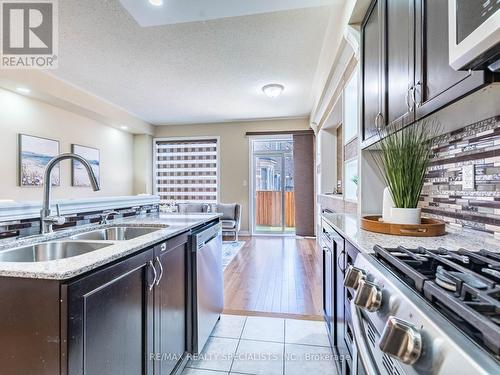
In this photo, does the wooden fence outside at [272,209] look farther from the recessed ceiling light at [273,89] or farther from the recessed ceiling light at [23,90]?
the recessed ceiling light at [23,90]

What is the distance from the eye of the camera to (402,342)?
48 centimetres

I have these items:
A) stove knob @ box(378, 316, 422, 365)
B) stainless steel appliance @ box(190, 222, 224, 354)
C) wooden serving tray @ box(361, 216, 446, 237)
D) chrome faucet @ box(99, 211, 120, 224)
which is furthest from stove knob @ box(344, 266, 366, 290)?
chrome faucet @ box(99, 211, 120, 224)

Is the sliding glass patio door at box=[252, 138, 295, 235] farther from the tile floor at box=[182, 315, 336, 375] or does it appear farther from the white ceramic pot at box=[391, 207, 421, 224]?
the white ceramic pot at box=[391, 207, 421, 224]

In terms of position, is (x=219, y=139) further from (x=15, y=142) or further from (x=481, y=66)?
(x=481, y=66)

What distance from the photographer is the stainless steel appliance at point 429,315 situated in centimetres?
40

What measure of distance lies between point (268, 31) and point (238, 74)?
1061 millimetres

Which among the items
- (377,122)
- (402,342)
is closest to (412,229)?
(377,122)

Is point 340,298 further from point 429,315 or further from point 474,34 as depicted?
point 474,34

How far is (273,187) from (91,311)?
564 cm

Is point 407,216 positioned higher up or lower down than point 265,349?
higher up

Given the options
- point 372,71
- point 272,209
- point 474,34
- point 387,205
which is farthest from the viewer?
point 272,209

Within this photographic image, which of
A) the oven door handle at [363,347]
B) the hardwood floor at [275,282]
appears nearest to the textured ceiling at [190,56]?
the oven door handle at [363,347]
